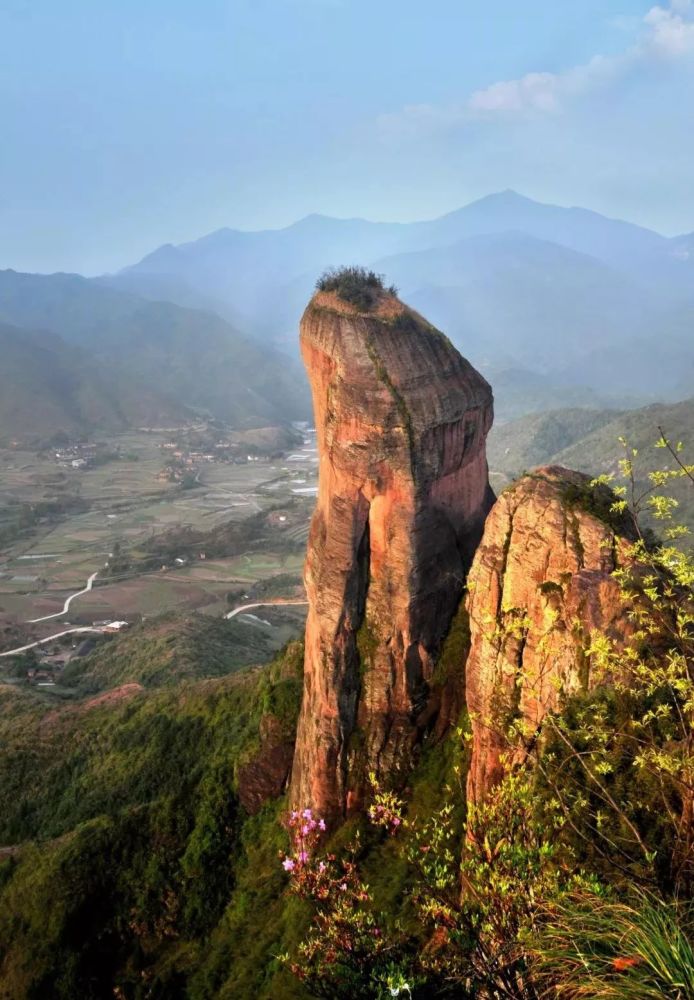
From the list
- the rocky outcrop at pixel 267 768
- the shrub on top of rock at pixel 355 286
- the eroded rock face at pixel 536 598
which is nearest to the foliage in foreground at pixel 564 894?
the eroded rock face at pixel 536 598

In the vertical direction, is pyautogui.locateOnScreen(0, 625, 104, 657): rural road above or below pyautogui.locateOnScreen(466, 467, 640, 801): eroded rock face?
below

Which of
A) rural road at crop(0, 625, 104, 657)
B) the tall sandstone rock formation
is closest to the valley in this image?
rural road at crop(0, 625, 104, 657)

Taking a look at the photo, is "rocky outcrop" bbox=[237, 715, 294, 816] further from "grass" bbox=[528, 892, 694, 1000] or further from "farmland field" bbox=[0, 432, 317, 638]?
"farmland field" bbox=[0, 432, 317, 638]

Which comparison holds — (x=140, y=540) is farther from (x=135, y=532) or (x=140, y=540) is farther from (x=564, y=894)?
(x=564, y=894)

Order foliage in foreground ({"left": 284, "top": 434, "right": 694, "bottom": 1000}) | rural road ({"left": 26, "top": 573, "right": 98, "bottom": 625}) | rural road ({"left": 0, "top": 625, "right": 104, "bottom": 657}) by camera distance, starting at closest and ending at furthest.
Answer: foliage in foreground ({"left": 284, "top": 434, "right": 694, "bottom": 1000}), rural road ({"left": 0, "top": 625, "right": 104, "bottom": 657}), rural road ({"left": 26, "top": 573, "right": 98, "bottom": 625})

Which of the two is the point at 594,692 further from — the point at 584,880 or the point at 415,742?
the point at 415,742

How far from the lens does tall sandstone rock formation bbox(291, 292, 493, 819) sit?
18.9m

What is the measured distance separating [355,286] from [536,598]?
1159 centimetres

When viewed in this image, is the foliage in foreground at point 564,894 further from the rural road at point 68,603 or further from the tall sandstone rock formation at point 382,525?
the rural road at point 68,603

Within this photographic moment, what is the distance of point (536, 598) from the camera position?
47.5ft

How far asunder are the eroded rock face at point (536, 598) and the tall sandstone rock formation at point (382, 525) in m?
3.60

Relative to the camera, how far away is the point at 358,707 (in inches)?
795

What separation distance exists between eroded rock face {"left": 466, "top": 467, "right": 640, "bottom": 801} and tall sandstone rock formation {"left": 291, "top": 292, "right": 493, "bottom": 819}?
3.60 m

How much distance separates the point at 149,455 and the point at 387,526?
628 feet
